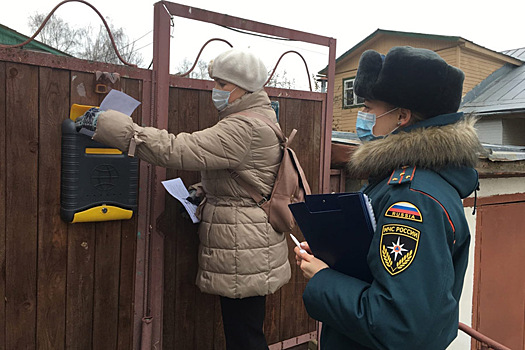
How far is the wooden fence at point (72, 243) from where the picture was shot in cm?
223

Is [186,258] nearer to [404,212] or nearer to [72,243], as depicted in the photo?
[72,243]

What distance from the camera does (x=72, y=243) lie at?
7.90ft

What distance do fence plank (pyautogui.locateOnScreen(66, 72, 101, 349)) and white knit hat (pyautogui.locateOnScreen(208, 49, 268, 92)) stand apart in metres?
0.75

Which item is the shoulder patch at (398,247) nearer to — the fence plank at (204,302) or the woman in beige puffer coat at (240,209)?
the woman in beige puffer coat at (240,209)

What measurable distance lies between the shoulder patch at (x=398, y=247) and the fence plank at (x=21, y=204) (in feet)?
6.40

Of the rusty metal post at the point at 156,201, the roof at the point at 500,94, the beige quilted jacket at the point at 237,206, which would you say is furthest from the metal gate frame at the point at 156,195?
the roof at the point at 500,94

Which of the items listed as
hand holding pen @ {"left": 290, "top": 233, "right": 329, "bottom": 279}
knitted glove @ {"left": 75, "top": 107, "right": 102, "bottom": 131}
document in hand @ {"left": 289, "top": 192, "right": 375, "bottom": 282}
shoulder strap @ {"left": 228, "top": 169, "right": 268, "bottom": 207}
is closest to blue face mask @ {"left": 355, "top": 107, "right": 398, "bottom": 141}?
document in hand @ {"left": 289, "top": 192, "right": 375, "bottom": 282}

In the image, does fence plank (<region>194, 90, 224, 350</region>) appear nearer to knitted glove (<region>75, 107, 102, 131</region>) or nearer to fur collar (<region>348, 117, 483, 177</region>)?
knitted glove (<region>75, 107, 102, 131</region>)

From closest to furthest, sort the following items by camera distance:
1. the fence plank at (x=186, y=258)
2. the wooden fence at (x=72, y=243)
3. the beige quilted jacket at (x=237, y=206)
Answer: the beige quilted jacket at (x=237, y=206) → the wooden fence at (x=72, y=243) → the fence plank at (x=186, y=258)

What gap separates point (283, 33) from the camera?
3.08m

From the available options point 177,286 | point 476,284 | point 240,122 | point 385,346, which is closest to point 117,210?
point 177,286

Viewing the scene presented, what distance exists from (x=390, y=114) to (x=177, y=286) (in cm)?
197

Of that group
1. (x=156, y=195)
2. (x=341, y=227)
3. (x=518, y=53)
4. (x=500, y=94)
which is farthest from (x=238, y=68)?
(x=518, y=53)

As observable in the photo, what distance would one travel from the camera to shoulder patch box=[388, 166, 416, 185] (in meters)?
1.23
